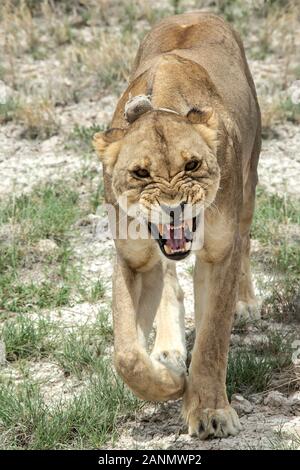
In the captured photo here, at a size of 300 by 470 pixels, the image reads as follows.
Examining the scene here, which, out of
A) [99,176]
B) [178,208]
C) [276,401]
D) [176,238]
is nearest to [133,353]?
[176,238]

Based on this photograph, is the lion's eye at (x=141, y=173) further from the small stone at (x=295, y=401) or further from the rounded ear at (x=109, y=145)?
the small stone at (x=295, y=401)

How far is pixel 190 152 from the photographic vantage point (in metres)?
4.25

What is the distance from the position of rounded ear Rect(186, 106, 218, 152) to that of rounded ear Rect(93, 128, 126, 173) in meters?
0.29

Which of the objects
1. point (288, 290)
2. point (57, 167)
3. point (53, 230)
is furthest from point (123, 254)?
point (57, 167)

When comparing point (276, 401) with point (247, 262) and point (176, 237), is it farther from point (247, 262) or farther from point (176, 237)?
point (247, 262)

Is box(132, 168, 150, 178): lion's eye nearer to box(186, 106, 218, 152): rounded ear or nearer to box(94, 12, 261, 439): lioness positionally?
box(94, 12, 261, 439): lioness

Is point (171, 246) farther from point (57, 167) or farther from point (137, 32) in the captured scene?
point (137, 32)

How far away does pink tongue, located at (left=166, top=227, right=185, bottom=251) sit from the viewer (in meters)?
4.29

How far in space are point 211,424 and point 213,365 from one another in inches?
10.0

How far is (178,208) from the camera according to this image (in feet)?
13.8

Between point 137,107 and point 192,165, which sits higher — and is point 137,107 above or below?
above

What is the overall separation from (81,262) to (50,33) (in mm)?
3854

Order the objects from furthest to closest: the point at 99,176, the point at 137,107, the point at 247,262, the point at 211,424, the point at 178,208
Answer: the point at 99,176 → the point at 247,262 → the point at 211,424 → the point at 137,107 → the point at 178,208

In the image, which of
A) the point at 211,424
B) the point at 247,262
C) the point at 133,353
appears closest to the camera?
the point at 133,353
